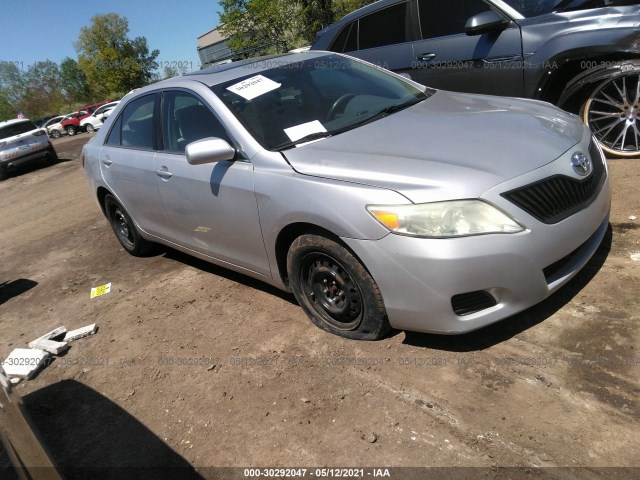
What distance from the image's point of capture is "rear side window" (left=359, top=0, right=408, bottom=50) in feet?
19.2

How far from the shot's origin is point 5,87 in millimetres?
69438

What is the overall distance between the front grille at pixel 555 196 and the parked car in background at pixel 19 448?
2.15 metres

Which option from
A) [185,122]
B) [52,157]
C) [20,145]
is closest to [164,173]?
[185,122]

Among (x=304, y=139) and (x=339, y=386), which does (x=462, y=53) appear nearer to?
(x=304, y=139)

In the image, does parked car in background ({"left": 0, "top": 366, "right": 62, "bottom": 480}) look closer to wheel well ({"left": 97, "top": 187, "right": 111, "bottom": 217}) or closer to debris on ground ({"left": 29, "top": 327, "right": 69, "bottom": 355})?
debris on ground ({"left": 29, "top": 327, "right": 69, "bottom": 355})

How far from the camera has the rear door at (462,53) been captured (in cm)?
497

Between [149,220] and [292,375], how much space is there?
2259 millimetres

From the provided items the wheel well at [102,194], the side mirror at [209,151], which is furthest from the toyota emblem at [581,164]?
the wheel well at [102,194]

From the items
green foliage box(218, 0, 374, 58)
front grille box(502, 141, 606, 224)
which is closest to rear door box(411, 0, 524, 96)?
front grille box(502, 141, 606, 224)

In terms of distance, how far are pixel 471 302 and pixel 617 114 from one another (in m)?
3.05

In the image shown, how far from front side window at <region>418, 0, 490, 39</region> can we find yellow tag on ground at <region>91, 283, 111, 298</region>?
13.5ft

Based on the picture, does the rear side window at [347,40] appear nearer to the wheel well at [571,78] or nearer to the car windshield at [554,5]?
the car windshield at [554,5]

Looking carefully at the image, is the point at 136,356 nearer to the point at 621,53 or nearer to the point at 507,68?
the point at 507,68

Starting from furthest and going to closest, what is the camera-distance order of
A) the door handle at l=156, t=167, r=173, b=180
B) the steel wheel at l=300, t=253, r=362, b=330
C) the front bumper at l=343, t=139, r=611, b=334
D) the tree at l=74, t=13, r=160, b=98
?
1. the tree at l=74, t=13, r=160, b=98
2. the door handle at l=156, t=167, r=173, b=180
3. the steel wheel at l=300, t=253, r=362, b=330
4. the front bumper at l=343, t=139, r=611, b=334
